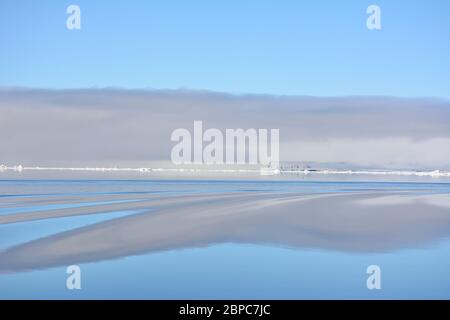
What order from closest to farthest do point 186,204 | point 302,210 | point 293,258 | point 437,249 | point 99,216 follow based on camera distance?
1. point 293,258
2. point 437,249
3. point 99,216
4. point 302,210
5. point 186,204

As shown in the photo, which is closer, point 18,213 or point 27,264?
point 27,264

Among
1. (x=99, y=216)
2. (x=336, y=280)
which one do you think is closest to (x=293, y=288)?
(x=336, y=280)

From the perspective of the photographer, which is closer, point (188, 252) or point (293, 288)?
point (293, 288)

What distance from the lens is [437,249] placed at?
395 inches

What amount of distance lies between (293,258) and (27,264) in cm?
424

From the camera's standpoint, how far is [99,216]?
1462 centimetres

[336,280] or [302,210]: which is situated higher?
[302,210]

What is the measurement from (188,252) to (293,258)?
1.85 m
